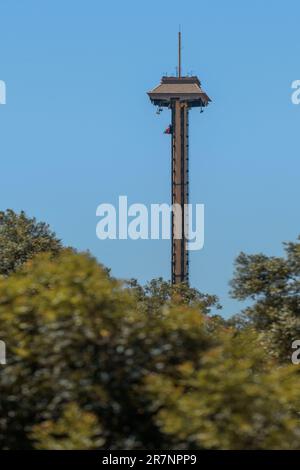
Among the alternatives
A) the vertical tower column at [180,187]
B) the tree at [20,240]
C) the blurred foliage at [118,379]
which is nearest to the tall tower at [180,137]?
Result: the vertical tower column at [180,187]

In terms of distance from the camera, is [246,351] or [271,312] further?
[271,312]

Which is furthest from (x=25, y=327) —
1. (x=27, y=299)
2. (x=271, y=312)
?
(x=271, y=312)

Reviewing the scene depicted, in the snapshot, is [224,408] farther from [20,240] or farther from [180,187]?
[180,187]

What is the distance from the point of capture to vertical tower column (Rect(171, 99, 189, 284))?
131 m

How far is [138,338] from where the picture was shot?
13.2 metres

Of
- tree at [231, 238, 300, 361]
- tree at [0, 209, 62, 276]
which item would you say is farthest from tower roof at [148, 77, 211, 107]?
tree at [231, 238, 300, 361]

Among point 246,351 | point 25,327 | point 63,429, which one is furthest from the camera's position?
point 246,351

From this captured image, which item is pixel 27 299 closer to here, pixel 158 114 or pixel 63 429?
pixel 63 429

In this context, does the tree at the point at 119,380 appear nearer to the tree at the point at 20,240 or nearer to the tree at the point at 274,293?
the tree at the point at 274,293

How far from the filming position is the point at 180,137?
133625 mm

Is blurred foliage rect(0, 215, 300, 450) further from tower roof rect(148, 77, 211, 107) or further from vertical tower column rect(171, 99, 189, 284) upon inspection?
tower roof rect(148, 77, 211, 107)

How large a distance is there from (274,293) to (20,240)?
2476 cm
